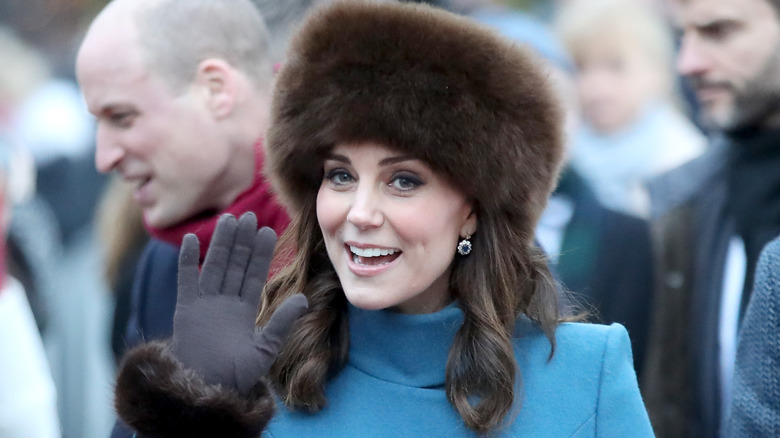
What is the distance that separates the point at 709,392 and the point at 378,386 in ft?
5.20

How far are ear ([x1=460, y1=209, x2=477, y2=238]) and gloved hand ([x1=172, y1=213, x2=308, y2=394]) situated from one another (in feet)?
1.59

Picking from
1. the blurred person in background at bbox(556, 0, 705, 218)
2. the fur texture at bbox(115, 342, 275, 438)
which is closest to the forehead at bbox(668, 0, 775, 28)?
the blurred person in background at bbox(556, 0, 705, 218)

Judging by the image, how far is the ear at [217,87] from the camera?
3410mm

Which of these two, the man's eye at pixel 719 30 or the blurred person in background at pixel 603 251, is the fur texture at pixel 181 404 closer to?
the blurred person in background at pixel 603 251

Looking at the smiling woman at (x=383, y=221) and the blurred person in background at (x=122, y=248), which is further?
the blurred person in background at (x=122, y=248)

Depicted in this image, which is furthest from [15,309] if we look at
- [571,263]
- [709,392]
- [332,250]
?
[709,392]

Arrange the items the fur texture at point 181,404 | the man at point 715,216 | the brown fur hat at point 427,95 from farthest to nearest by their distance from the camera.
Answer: the man at point 715,216, the brown fur hat at point 427,95, the fur texture at point 181,404

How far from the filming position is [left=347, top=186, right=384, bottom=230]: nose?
2562mm

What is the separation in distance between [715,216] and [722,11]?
717 mm

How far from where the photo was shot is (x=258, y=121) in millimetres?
3500

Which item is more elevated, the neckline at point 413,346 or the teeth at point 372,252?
the teeth at point 372,252

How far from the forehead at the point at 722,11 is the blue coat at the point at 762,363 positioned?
1561 millimetres

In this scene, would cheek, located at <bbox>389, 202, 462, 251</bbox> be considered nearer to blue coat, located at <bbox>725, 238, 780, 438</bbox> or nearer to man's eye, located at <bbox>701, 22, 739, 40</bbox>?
blue coat, located at <bbox>725, 238, 780, 438</bbox>

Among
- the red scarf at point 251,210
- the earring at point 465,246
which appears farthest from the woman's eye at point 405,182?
the red scarf at point 251,210
